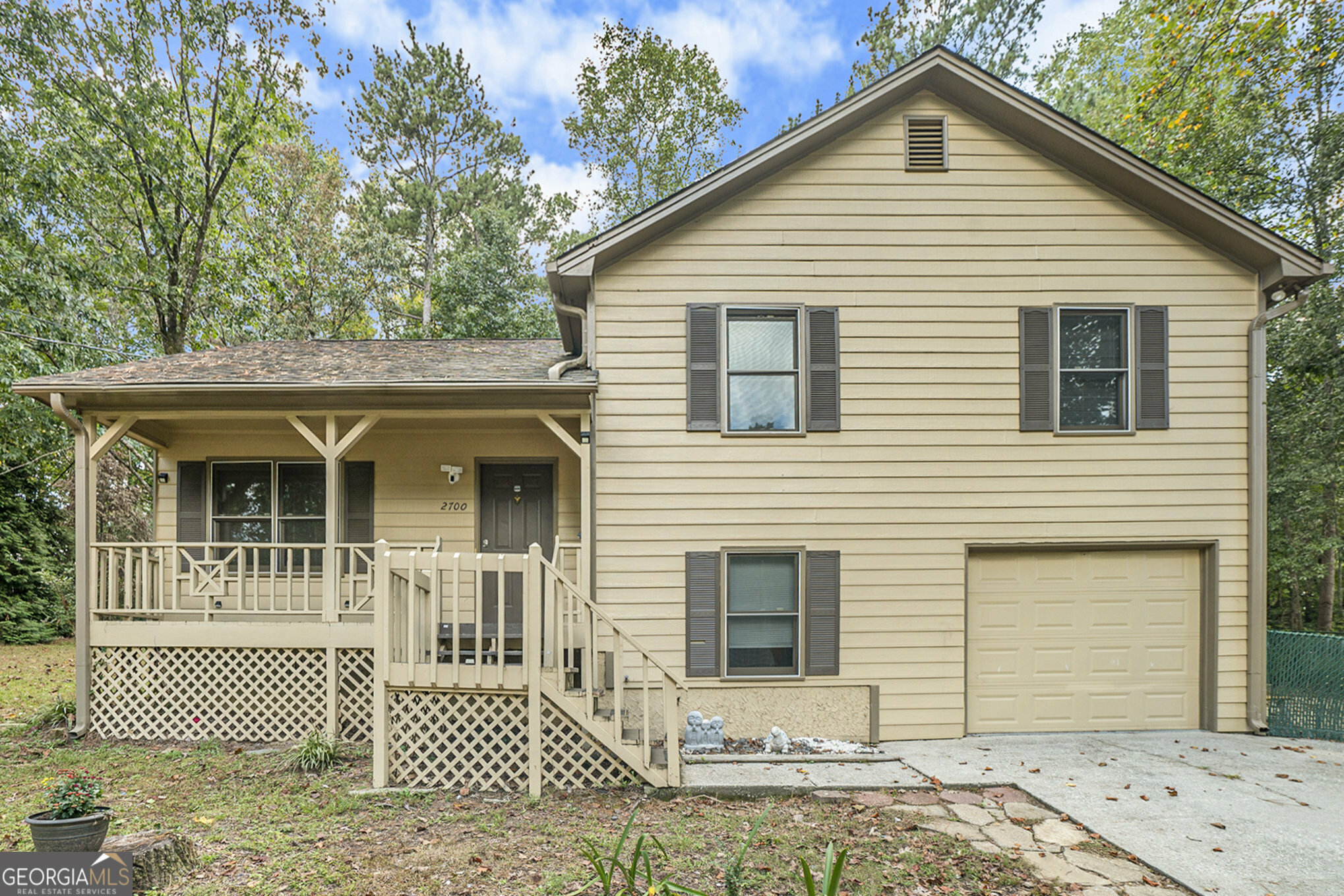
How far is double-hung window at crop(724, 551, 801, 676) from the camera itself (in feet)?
21.8

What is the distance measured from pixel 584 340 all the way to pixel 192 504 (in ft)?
17.0

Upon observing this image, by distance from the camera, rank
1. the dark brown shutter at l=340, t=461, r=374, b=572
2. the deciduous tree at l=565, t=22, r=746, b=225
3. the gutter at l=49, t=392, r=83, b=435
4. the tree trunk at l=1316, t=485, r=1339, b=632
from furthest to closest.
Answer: the deciduous tree at l=565, t=22, r=746, b=225, the tree trunk at l=1316, t=485, r=1339, b=632, the dark brown shutter at l=340, t=461, r=374, b=572, the gutter at l=49, t=392, r=83, b=435

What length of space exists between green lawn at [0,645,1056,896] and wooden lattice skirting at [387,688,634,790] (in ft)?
0.71

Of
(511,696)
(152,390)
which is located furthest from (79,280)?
(511,696)

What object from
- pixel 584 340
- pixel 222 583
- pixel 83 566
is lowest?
pixel 222 583

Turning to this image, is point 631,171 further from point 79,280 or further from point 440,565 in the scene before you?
point 440,565

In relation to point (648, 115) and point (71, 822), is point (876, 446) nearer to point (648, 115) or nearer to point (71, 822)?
point (71, 822)

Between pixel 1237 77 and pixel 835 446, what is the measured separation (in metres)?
9.25

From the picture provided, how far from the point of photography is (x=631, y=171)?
1927 cm

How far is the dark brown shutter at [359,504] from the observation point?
7.90 metres

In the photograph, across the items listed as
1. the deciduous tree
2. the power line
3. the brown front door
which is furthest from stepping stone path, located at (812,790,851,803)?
the deciduous tree

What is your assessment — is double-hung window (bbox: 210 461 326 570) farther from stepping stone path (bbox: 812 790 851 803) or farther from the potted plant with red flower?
stepping stone path (bbox: 812 790 851 803)

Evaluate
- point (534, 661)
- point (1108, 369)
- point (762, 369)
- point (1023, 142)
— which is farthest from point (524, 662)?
point (1023, 142)

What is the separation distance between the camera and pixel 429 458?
26.2 feet
